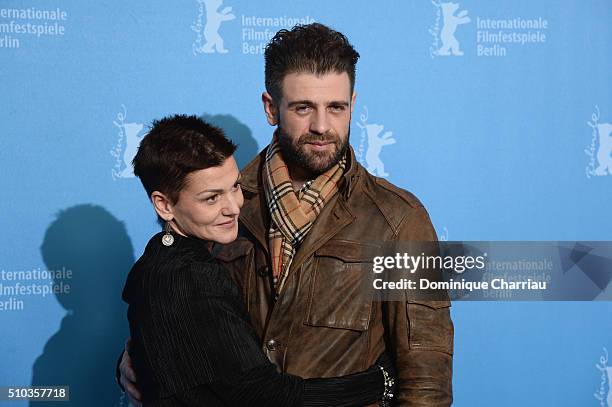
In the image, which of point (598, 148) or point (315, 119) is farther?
point (598, 148)

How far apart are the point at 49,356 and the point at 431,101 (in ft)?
6.02

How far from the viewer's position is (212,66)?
10.2 ft

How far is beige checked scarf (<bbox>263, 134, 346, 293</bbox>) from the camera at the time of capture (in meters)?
2.07

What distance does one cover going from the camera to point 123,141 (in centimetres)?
309

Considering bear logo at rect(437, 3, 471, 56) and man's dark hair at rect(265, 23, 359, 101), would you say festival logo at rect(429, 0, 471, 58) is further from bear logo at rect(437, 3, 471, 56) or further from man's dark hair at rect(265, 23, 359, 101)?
man's dark hair at rect(265, 23, 359, 101)

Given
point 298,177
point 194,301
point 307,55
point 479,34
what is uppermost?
point 479,34

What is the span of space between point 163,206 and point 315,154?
461 millimetres

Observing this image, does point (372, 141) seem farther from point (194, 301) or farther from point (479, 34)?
point (194, 301)

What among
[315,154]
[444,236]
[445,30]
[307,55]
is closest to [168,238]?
[315,154]

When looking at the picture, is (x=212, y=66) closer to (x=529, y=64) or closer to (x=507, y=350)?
(x=529, y=64)

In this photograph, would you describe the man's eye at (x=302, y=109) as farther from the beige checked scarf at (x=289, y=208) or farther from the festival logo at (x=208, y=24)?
the festival logo at (x=208, y=24)

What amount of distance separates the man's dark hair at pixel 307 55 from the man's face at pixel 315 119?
0.07 feet

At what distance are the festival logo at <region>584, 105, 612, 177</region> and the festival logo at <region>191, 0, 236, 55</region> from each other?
61.3 inches

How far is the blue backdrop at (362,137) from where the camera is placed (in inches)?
121
